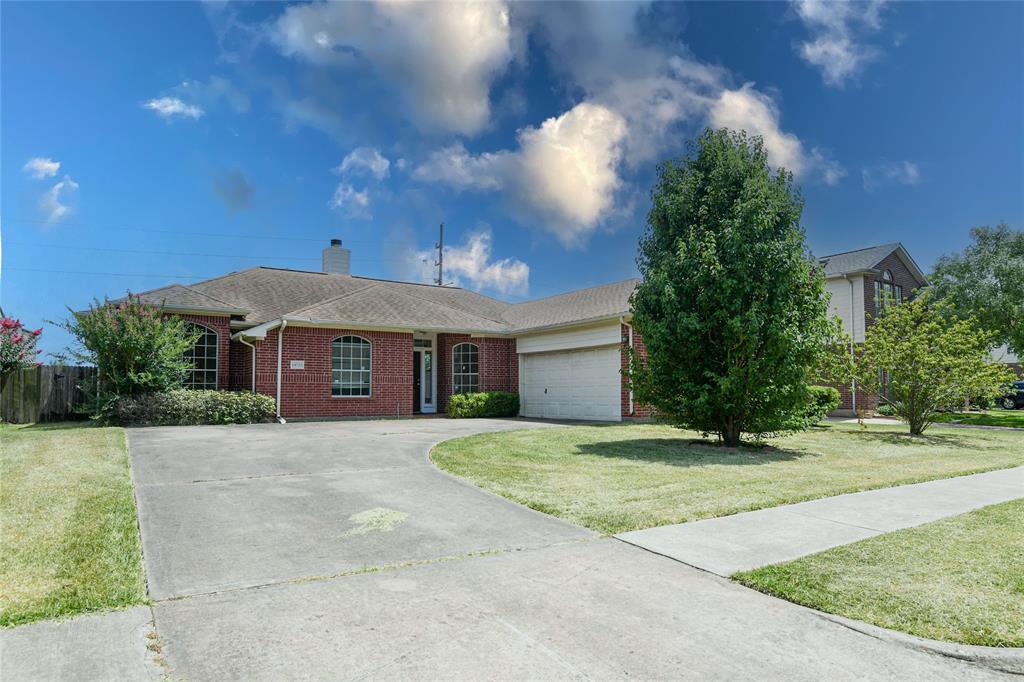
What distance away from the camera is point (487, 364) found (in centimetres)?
2145

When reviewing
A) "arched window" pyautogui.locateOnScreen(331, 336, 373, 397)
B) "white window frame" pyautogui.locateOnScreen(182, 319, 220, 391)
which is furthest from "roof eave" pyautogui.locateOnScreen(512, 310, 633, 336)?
"white window frame" pyautogui.locateOnScreen(182, 319, 220, 391)

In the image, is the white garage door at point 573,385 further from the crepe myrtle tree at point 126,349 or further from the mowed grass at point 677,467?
the crepe myrtle tree at point 126,349

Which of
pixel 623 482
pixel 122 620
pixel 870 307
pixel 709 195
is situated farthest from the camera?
pixel 870 307

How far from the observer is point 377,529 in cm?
525

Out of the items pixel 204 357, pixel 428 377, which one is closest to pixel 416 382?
pixel 428 377

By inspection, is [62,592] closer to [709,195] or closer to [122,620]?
[122,620]

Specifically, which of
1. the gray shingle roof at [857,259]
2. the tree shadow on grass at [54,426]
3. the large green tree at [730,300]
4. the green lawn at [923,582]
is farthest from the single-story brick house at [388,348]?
the gray shingle roof at [857,259]

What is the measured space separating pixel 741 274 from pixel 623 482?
5203 mm

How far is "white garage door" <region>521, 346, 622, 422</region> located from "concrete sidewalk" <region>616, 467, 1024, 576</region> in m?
10.7

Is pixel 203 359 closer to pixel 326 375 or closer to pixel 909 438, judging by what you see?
pixel 326 375

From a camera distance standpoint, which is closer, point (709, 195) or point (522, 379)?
point (709, 195)

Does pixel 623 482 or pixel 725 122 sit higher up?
pixel 725 122

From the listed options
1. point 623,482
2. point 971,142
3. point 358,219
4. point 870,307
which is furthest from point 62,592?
point 870,307

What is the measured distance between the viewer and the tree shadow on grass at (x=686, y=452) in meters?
9.80
